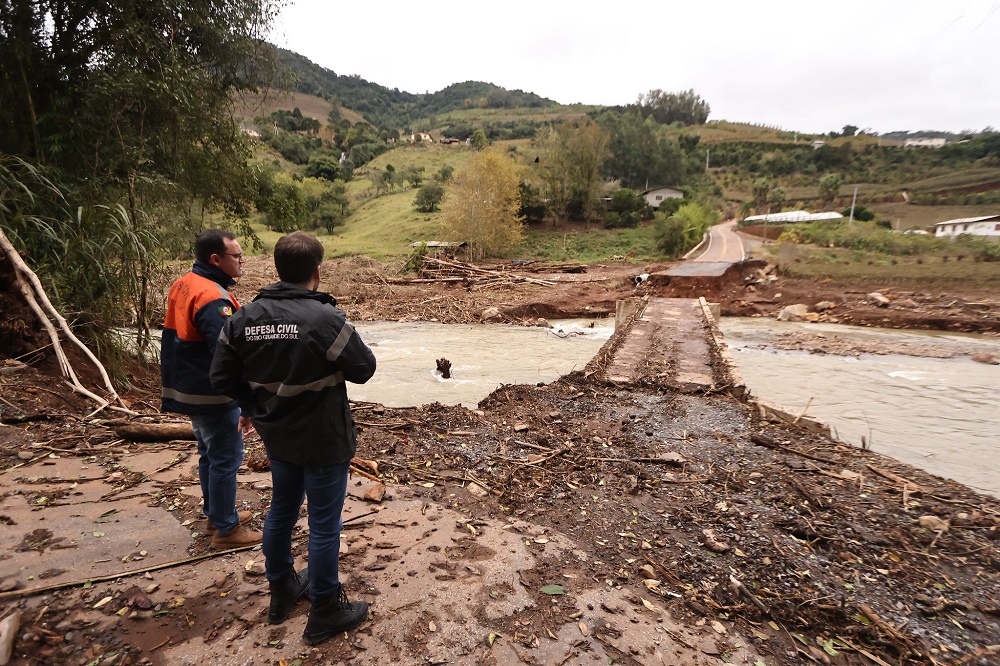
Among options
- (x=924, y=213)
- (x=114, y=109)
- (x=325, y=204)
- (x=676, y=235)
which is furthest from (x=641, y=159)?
(x=114, y=109)

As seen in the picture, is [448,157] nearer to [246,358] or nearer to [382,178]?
[382,178]

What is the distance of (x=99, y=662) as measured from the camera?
186 cm

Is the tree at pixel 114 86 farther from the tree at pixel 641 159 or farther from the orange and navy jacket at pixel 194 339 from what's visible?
the tree at pixel 641 159

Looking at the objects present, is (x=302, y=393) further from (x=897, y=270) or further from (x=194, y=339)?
(x=897, y=270)

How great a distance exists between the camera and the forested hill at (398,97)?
468 ft

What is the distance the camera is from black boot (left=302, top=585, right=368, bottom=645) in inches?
79.4

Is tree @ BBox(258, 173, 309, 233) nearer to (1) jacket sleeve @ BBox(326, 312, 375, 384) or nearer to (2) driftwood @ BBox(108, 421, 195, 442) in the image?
(2) driftwood @ BBox(108, 421, 195, 442)

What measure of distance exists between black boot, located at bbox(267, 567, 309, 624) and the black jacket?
0.62 meters

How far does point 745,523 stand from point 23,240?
700 centimetres

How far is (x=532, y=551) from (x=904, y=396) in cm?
924

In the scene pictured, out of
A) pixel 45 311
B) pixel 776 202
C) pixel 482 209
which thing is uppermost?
pixel 776 202

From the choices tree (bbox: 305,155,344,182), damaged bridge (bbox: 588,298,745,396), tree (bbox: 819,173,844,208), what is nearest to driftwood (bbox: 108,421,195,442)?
damaged bridge (bbox: 588,298,745,396)

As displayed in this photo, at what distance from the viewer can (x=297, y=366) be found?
186 centimetres

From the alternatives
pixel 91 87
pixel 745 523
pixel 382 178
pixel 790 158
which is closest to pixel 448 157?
pixel 382 178
